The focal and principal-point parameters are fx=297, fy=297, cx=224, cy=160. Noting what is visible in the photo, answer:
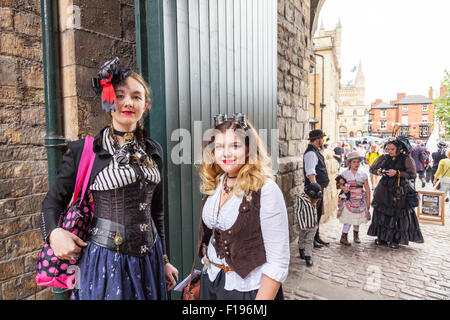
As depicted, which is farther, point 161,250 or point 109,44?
point 109,44

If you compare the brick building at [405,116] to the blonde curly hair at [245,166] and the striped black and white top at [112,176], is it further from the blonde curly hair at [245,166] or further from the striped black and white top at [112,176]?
the striped black and white top at [112,176]

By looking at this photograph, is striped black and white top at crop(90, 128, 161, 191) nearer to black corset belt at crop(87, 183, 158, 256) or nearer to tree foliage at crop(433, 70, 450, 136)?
black corset belt at crop(87, 183, 158, 256)

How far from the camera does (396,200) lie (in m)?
4.96

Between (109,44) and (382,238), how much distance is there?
5.13 meters

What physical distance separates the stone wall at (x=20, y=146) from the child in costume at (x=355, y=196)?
4.48 metres

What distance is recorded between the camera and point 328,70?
76.8 ft

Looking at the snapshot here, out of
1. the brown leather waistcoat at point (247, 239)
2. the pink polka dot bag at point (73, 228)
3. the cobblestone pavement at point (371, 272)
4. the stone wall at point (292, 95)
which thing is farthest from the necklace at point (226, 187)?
the stone wall at point (292, 95)

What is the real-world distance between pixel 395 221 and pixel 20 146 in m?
5.54

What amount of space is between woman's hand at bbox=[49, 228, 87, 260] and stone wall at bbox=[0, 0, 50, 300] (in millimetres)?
2349

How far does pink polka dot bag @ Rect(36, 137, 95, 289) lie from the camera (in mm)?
1294

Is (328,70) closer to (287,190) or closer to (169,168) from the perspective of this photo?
(287,190)

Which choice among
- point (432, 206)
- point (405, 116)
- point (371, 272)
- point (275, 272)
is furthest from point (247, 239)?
point (405, 116)

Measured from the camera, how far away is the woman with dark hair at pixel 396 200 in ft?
16.3
